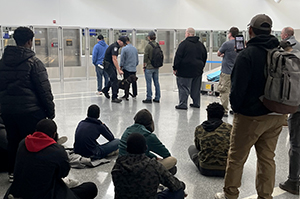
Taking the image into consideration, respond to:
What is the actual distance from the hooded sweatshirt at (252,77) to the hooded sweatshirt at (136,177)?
1.01 m

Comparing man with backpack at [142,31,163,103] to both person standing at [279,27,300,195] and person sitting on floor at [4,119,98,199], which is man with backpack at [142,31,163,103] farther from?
person sitting on floor at [4,119,98,199]

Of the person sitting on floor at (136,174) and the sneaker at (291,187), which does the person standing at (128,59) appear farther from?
the person sitting on floor at (136,174)

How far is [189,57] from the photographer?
8336 millimetres

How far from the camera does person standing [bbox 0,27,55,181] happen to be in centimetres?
402

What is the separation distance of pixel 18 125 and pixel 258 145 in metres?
2.74

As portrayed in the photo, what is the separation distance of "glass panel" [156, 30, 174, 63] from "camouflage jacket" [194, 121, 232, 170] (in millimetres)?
12155

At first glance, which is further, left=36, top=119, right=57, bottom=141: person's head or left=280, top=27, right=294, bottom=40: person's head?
left=280, top=27, right=294, bottom=40: person's head

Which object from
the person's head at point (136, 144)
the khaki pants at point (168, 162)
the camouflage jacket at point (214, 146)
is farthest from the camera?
the camouflage jacket at point (214, 146)

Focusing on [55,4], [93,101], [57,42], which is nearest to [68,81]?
[57,42]

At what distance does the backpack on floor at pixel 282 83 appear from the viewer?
3.08 meters

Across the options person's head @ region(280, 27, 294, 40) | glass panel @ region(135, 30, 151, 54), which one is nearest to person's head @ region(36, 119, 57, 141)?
person's head @ region(280, 27, 294, 40)

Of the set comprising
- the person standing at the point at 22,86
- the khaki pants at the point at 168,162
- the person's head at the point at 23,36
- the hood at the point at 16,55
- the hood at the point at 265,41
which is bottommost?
the khaki pants at the point at 168,162

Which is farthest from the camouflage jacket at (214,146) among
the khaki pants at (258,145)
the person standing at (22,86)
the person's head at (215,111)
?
the person standing at (22,86)

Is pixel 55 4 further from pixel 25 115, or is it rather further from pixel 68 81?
pixel 25 115
